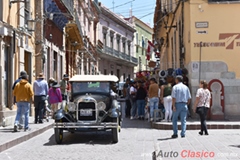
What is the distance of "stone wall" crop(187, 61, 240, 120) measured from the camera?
18.6 m

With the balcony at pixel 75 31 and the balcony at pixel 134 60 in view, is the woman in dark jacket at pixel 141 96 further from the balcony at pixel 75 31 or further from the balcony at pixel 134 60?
the balcony at pixel 134 60

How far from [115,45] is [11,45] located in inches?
1658

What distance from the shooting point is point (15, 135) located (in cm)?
1326

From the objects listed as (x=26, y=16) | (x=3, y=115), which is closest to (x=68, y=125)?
(x=3, y=115)

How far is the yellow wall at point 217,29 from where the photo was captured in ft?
61.5

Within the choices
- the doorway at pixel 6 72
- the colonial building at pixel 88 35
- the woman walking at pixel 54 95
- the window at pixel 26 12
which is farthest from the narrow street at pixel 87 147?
the colonial building at pixel 88 35

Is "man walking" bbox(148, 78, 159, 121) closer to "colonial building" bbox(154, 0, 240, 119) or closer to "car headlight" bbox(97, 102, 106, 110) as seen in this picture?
"colonial building" bbox(154, 0, 240, 119)

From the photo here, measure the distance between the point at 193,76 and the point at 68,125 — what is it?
7.70 meters

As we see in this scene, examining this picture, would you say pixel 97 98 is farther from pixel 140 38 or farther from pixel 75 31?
pixel 140 38

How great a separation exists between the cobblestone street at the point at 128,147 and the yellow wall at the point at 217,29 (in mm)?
4450

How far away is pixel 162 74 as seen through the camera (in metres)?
21.8

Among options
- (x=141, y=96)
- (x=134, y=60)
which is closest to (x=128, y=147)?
(x=141, y=96)

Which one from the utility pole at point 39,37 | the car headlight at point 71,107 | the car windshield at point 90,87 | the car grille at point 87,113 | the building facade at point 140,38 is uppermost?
the building facade at point 140,38

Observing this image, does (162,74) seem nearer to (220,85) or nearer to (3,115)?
(220,85)
